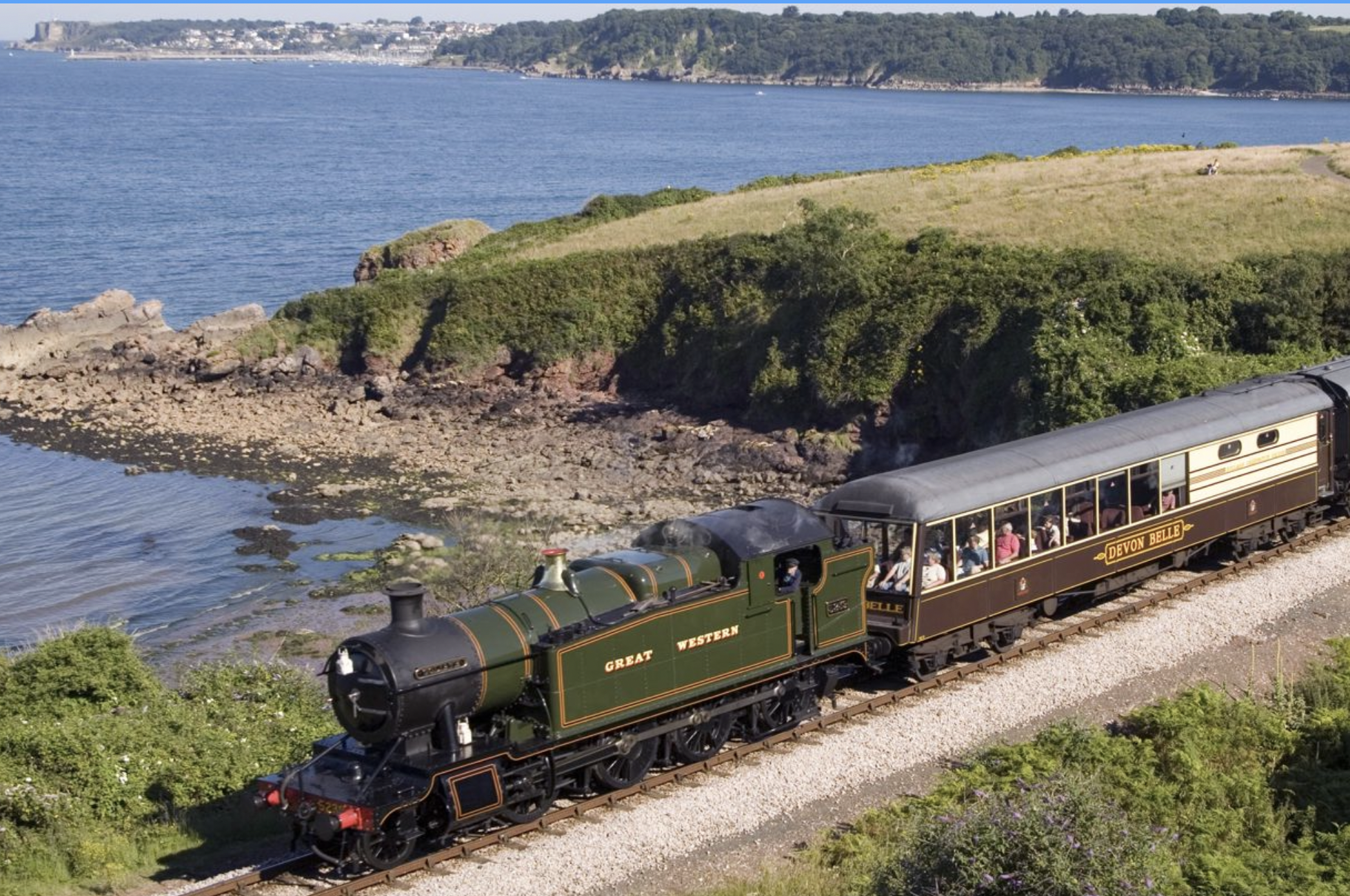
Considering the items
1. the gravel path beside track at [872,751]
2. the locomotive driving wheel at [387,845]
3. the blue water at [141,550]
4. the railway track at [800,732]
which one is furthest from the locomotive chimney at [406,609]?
the blue water at [141,550]

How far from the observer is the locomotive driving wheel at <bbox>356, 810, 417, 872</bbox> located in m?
15.2

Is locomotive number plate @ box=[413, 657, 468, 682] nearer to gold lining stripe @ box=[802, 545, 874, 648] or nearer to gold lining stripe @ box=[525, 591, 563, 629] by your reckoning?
gold lining stripe @ box=[525, 591, 563, 629]

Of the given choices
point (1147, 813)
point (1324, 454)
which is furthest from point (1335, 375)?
point (1147, 813)

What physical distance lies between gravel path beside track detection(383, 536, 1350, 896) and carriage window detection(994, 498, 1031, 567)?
1605mm

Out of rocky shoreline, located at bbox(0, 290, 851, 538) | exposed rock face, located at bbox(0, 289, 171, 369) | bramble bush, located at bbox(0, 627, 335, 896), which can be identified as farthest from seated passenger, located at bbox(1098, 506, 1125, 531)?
exposed rock face, located at bbox(0, 289, 171, 369)

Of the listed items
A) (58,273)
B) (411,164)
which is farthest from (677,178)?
(58,273)

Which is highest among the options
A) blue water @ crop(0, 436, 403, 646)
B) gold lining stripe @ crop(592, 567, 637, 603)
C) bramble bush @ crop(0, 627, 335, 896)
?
gold lining stripe @ crop(592, 567, 637, 603)

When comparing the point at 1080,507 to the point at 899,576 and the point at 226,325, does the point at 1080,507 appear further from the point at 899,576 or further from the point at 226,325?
the point at 226,325

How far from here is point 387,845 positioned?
1559 centimetres

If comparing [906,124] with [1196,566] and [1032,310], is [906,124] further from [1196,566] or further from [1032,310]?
[1196,566]

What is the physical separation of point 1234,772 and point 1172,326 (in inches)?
1076

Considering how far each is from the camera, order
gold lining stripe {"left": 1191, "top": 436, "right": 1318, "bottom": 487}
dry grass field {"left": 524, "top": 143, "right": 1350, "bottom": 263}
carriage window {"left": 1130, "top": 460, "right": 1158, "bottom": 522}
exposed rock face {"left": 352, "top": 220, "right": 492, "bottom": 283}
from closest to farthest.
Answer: carriage window {"left": 1130, "top": 460, "right": 1158, "bottom": 522}
gold lining stripe {"left": 1191, "top": 436, "right": 1318, "bottom": 487}
dry grass field {"left": 524, "top": 143, "right": 1350, "bottom": 263}
exposed rock face {"left": 352, "top": 220, "right": 492, "bottom": 283}

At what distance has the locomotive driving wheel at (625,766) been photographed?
678 inches

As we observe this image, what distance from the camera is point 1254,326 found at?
43.2 metres
